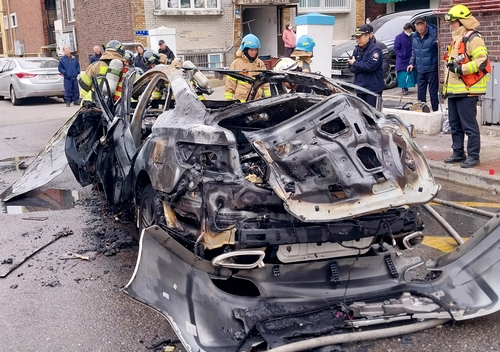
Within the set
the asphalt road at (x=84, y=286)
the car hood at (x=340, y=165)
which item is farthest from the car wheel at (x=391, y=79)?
the car hood at (x=340, y=165)

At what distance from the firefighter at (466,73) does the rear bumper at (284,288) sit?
3629 mm

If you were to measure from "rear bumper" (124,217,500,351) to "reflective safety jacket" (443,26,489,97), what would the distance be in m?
3.62

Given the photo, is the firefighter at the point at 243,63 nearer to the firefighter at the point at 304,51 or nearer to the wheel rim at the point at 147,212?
the firefighter at the point at 304,51

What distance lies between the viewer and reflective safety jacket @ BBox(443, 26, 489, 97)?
7.30 metres

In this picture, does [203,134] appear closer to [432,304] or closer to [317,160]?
[317,160]

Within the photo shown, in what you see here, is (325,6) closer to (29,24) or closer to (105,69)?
(105,69)

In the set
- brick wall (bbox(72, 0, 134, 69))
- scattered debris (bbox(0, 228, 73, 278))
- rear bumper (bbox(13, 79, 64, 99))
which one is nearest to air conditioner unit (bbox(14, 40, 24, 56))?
brick wall (bbox(72, 0, 134, 69))

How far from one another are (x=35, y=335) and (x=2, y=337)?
0.72 ft

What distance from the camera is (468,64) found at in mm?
7336

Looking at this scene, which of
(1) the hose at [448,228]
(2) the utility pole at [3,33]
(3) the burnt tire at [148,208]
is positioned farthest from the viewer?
(2) the utility pole at [3,33]

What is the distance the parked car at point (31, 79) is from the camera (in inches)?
733

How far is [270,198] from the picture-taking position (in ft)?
12.4

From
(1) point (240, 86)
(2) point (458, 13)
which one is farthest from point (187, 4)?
(2) point (458, 13)

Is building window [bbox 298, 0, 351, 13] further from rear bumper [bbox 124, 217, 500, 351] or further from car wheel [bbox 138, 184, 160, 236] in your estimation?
rear bumper [bbox 124, 217, 500, 351]
